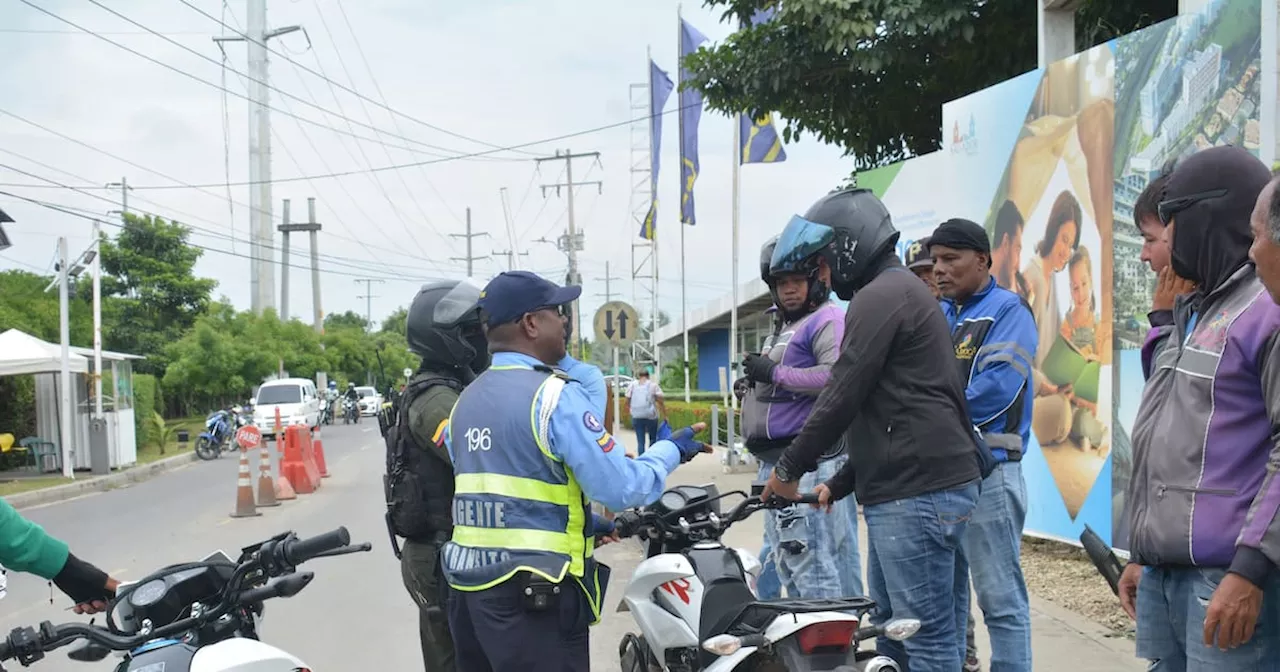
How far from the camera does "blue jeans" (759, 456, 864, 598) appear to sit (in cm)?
486

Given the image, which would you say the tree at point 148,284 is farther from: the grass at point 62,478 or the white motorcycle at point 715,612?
the white motorcycle at point 715,612

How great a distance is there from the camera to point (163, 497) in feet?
54.6

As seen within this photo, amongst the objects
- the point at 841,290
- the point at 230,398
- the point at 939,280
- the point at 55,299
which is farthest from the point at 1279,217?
the point at 230,398

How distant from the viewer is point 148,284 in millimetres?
38875

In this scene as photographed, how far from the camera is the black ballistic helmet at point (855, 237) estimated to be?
3812 mm

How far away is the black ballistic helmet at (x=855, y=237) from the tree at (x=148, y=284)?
38.5m

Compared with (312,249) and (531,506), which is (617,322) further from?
(312,249)

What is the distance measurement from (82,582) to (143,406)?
87.0 feet

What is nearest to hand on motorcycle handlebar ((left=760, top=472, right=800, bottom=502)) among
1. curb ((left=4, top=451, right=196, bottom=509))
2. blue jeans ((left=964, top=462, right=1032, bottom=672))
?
blue jeans ((left=964, top=462, right=1032, bottom=672))

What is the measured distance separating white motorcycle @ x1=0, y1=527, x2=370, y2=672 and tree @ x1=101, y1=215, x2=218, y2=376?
126 feet

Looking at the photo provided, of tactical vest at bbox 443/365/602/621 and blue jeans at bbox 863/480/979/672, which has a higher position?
tactical vest at bbox 443/365/602/621

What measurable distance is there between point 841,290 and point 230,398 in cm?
4394

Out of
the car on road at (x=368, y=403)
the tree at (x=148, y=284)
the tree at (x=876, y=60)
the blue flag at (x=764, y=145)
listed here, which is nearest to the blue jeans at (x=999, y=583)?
the tree at (x=876, y=60)

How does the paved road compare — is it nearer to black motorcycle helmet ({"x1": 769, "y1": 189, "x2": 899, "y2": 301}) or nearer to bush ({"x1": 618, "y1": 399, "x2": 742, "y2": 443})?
black motorcycle helmet ({"x1": 769, "y1": 189, "x2": 899, "y2": 301})
